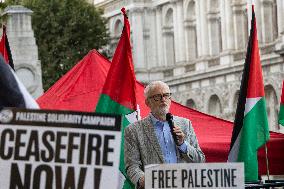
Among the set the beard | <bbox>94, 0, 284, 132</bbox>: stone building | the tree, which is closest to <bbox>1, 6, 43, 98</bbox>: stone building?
the beard

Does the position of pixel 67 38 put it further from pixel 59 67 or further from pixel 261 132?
pixel 261 132

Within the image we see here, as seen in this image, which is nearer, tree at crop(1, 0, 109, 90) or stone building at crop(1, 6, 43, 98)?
stone building at crop(1, 6, 43, 98)

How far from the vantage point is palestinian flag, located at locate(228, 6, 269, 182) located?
10.5 metres

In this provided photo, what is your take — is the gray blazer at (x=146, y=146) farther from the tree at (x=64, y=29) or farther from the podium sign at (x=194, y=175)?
the tree at (x=64, y=29)

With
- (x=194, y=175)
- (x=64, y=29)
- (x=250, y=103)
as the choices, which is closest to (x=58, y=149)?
(x=194, y=175)

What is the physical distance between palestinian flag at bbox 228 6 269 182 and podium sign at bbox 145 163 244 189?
135 inches

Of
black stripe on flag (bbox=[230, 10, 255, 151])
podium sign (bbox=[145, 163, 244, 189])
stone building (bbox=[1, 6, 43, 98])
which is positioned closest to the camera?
podium sign (bbox=[145, 163, 244, 189])

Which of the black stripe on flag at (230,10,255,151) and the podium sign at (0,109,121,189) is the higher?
the black stripe on flag at (230,10,255,151)

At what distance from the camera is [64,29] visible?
54.3m

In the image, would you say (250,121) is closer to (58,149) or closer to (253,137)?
(253,137)

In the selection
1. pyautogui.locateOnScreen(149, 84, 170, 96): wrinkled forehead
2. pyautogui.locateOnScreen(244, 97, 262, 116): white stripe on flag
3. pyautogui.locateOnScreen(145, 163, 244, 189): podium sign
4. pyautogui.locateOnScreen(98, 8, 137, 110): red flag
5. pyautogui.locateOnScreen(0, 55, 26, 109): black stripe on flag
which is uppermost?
pyautogui.locateOnScreen(98, 8, 137, 110): red flag

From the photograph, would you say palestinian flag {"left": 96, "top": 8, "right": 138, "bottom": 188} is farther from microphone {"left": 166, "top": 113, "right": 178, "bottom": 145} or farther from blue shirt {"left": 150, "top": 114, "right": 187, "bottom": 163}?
microphone {"left": 166, "top": 113, "right": 178, "bottom": 145}

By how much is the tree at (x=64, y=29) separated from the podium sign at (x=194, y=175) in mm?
45411

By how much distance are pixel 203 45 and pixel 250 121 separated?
1695 inches
